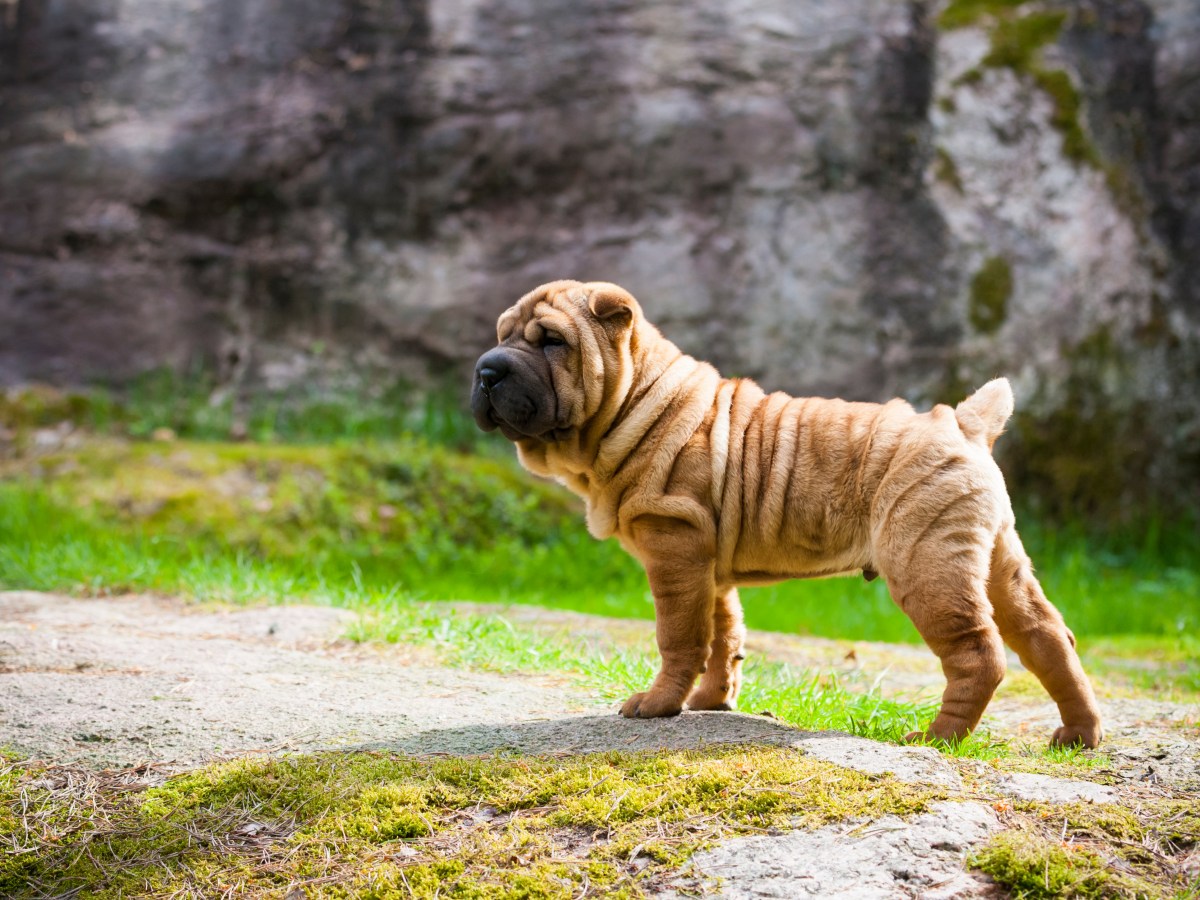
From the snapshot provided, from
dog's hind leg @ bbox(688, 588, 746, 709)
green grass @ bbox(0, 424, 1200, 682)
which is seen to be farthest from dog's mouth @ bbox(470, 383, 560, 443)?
green grass @ bbox(0, 424, 1200, 682)

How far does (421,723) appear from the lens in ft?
12.6

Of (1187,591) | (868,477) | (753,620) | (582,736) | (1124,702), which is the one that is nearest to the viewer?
(582,736)

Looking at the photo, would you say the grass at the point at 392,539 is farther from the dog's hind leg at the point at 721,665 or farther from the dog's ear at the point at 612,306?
the dog's ear at the point at 612,306

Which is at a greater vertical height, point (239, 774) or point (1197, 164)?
point (1197, 164)

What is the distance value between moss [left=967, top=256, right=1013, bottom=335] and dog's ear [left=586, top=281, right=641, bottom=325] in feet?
22.0

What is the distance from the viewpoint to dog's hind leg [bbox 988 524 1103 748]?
401 cm

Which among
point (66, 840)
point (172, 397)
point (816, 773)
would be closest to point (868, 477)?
point (816, 773)

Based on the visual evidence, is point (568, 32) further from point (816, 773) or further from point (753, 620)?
point (816, 773)

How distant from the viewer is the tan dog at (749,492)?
3.78 m

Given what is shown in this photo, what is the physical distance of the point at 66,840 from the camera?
303cm

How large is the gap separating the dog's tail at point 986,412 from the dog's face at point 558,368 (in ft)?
4.35

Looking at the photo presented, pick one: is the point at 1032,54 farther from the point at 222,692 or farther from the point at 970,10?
the point at 222,692

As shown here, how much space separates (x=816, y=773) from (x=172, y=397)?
839 centimetres

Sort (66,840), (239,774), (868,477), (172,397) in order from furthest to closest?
(172,397) → (868,477) → (239,774) → (66,840)
